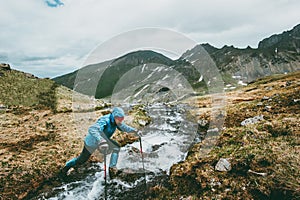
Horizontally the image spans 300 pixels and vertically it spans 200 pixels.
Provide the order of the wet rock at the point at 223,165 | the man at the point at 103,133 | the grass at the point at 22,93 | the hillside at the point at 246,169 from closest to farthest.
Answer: the hillside at the point at 246,169 < the wet rock at the point at 223,165 < the man at the point at 103,133 < the grass at the point at 22,93

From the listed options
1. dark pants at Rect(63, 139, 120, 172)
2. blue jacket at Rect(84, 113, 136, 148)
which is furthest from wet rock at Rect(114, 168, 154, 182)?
blue jacket at Rect(84, 113, 136, 148)

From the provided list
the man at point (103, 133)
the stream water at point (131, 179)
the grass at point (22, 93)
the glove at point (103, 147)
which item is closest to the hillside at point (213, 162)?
the stream water at point (131, 179)

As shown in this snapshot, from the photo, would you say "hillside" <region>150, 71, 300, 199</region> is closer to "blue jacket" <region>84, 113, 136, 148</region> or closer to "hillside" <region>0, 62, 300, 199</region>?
"hillside" <region>0, 62, 300, 199</region>

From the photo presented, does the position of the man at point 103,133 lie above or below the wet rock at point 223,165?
above

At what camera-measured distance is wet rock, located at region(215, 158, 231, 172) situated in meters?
10.4

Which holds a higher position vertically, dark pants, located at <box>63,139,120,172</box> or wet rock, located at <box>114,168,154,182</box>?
dark pants, located at <box>63,139,120,172</box>

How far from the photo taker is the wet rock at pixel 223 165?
10.4 meters

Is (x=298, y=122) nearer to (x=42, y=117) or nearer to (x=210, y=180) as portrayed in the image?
(x=210, y=180)

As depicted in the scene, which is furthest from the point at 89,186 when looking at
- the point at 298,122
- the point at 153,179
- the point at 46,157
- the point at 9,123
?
the point at 9,123

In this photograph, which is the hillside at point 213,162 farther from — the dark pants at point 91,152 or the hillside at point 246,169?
the dark pants at point 91,152

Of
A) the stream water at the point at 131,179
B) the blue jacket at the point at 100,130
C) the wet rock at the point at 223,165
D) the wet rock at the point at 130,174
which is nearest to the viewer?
the wet rock at the point at 223,165

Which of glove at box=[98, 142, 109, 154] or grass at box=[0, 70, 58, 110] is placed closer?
glove at box=[98, 142, 109, 154]

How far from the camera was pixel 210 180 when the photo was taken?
9.95 metres

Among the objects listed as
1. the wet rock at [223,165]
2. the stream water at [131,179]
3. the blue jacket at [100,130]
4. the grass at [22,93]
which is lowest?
the stream water at [131,179]
